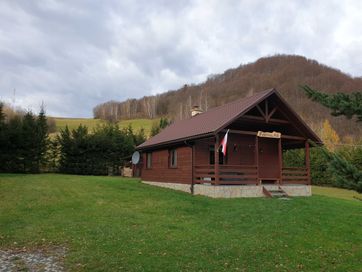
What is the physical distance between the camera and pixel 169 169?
2061 centimetres

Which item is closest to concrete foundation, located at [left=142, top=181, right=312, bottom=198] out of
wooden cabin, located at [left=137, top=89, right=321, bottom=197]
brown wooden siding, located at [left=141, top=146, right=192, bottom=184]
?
wooden cabin, located at [left=137, top=89, right=321, bottom=197]

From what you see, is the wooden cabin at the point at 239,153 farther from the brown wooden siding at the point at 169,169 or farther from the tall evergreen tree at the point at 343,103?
the tall evergreen tree at the point at 343,103

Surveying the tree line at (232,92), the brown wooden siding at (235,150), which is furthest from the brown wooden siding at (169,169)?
the tree line at (232,92)

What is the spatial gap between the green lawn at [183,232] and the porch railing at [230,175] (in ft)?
8.11

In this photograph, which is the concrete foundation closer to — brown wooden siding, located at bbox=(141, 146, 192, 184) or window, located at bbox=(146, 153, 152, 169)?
brown wooden siding, located at bbox=(141, 146, 192, 184)

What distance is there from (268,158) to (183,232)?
12.7m

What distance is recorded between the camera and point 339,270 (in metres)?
6.57

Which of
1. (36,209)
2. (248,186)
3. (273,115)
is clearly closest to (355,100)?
(36,209)

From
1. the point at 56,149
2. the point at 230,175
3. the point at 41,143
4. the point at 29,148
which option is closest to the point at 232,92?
the point at 56,149

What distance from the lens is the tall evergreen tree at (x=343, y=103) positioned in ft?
12.1

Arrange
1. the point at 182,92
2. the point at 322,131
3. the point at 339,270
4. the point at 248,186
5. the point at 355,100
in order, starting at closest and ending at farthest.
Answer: the point at 355,100 → the point at 339,270 → the point at 248,186 → the point at 322,131 → the point at 182,92

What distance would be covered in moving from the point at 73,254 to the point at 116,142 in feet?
88.7

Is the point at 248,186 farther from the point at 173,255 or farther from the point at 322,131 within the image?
the point at 322,131

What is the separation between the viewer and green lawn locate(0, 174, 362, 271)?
6734mm
